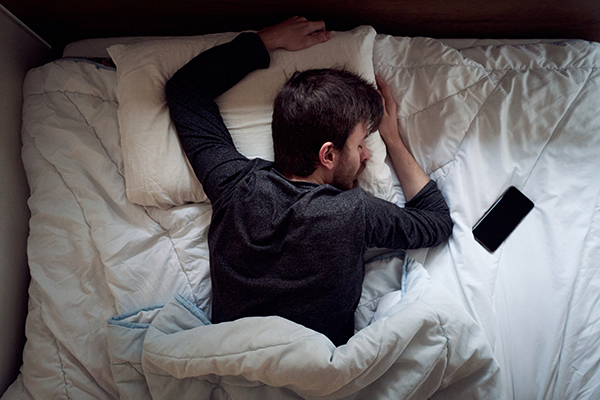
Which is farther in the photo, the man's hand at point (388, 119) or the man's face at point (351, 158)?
the man's hand at point (388, 119)

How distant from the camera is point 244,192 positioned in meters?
0.83

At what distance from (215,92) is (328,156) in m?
0.35

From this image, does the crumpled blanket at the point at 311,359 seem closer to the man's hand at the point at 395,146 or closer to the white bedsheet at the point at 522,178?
the white bedsheet at the point at 522,178

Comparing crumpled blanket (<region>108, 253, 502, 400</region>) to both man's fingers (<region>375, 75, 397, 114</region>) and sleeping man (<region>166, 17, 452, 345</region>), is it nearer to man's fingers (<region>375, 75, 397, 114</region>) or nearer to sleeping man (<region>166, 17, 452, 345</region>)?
sleeping man (<region>166, 17, 452, 345</region>)

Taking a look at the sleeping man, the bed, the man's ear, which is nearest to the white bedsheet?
the bed

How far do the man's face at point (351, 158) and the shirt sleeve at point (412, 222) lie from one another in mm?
76

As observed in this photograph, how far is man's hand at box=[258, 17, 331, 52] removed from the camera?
3.19ft

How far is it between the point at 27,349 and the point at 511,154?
4.14 feet

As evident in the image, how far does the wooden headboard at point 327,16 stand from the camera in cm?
100

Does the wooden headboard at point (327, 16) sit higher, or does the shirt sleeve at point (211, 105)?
the wooden headboard at point (327, 16)

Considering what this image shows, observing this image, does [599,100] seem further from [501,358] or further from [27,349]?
[27,349]

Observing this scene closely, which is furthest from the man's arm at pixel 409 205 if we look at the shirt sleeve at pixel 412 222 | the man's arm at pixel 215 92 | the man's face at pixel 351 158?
the man's arm at pixel 215 92

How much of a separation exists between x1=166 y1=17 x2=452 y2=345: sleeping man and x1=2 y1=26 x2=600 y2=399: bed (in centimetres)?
6

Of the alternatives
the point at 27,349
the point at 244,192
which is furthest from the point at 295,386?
the point at 27,349
